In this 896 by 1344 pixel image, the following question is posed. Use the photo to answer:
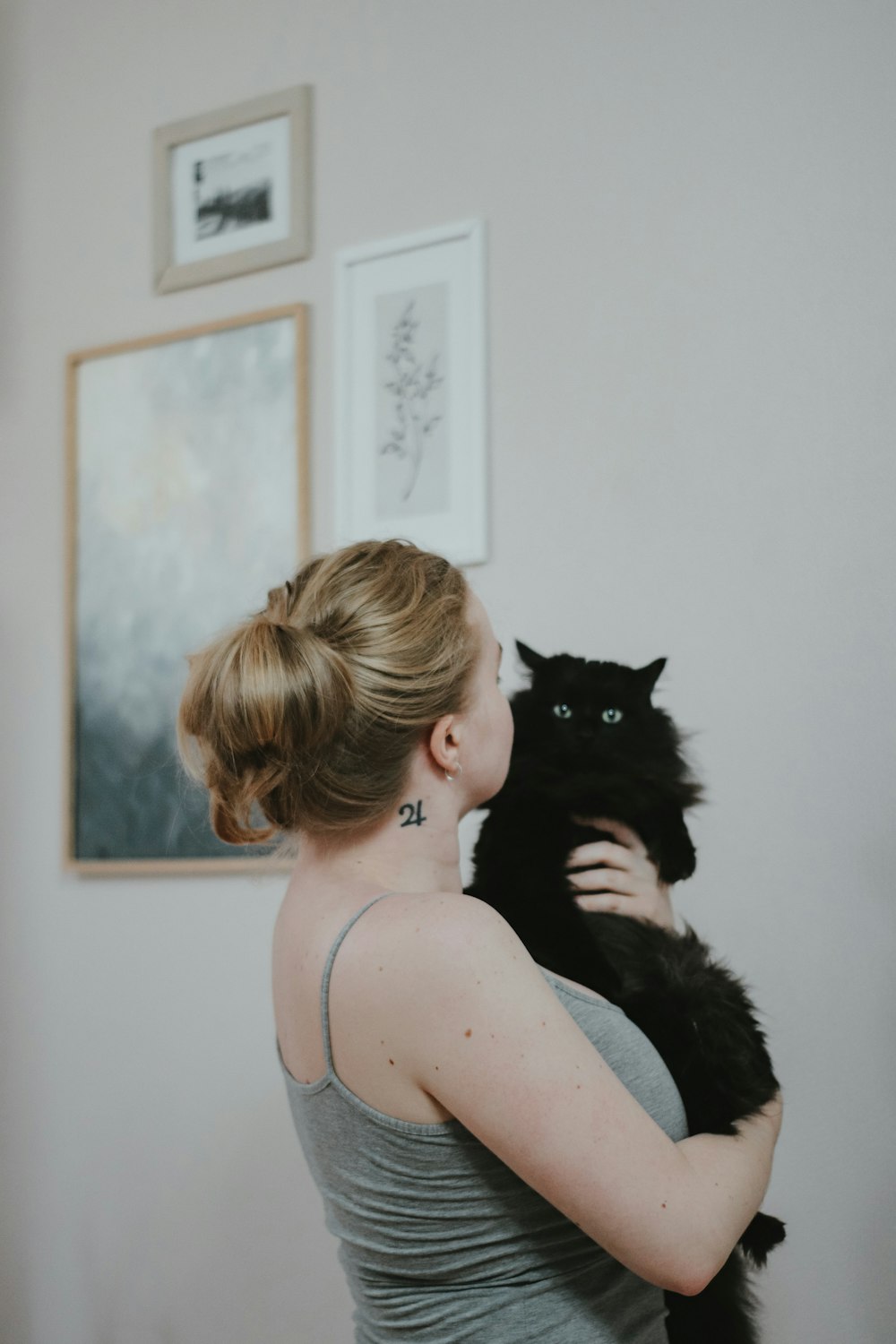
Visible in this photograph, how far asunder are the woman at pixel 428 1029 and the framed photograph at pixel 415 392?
35.2 inches

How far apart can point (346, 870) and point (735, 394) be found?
3.71ft

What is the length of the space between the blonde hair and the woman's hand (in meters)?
0.31

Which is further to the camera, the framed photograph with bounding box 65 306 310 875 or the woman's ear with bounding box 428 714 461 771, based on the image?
the framed photograph with bounding box 65 306 310 875

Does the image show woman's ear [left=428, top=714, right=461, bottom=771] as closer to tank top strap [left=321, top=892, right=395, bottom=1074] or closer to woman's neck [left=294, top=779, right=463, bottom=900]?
woman's neck [left=294, top=779, right=463, bottom=900]

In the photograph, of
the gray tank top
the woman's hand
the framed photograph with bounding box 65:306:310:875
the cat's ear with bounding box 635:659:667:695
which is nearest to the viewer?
the gray tank top

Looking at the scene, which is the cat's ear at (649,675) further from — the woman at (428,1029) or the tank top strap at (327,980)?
the tank top strap at (327,980)

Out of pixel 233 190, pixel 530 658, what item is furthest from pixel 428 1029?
pixel 233 190

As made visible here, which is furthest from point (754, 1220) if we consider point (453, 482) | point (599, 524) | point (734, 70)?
point (734, 70)

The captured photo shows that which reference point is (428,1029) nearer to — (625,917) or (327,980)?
(327,980)

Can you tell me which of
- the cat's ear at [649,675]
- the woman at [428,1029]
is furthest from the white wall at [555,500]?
the woman at [428,1029]

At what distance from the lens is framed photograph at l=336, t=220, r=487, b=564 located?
203cm

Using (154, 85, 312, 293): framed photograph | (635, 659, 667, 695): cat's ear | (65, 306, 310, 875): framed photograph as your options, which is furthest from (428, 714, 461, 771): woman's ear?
(154, 85, 312, 293): framed photograph

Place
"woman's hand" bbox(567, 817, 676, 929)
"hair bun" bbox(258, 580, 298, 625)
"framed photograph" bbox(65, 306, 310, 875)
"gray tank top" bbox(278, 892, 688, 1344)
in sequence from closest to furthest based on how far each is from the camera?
"gray tank top" bbox(278, 892, 688, 1344), "hair bun" bbox(258, 580, 298, 625), "woman's hand" bbox(567, 817, 676, 929), "framed photograph" bbox(65, 306, 310, 875)

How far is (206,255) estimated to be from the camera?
2320mm
